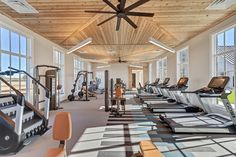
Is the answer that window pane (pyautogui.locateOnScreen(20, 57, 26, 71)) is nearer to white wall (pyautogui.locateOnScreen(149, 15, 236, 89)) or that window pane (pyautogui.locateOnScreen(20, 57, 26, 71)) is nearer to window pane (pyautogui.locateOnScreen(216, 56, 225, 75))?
white wall (pyautogui.locateOnScreen(149, 15, 236, 89))

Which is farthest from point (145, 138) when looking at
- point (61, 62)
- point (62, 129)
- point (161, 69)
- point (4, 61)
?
point (161, 69)

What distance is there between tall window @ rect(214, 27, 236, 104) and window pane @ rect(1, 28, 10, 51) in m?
6.30

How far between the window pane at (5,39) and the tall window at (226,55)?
630cm

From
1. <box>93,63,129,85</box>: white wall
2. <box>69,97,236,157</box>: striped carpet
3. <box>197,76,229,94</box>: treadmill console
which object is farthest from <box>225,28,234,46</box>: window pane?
<box>93,63,129,85</box>: white wall

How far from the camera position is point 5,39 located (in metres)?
6.39

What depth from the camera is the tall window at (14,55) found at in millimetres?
6220

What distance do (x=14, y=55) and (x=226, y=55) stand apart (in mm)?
6426

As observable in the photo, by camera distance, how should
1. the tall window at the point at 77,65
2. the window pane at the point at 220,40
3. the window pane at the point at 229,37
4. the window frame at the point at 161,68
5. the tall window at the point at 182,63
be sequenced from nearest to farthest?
the window pane at the point at 229,37, the window pane at the point at 220,40, the tall window at the point at 182,63, the tall window at the point at 77,65, the window frame at the point at 161,68

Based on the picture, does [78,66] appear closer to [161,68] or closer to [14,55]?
[161,68]

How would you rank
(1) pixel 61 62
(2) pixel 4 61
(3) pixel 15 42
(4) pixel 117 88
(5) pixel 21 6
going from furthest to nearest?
1. (1) pixel 61 62
2. (4) pixel 117 88
3. (3) pixel 15 42
4. (2) pixel 4 61
5. (5) pixel 21 6

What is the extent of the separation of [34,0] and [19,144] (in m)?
3.23

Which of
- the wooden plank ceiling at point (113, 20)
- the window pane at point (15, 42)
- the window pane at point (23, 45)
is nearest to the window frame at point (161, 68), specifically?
the wooden plank ceiling at point (113, 20)

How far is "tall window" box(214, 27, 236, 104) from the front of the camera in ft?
21.9

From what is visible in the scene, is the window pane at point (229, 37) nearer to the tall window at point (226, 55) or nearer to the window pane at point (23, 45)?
the tall window at point (226, 55)
